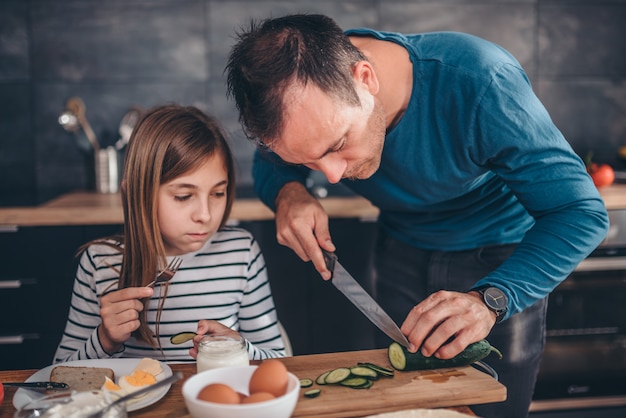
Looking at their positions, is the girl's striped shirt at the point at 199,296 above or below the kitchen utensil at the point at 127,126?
below

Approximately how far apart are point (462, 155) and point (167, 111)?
0.74 meters

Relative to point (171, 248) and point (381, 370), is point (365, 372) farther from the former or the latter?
point (171, 248)

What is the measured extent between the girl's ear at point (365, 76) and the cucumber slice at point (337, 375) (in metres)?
0.51

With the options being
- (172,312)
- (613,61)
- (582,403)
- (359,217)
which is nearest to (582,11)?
(613,61)

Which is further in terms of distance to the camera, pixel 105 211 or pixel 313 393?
pixel 105 211

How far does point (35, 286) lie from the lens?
8.25 feet

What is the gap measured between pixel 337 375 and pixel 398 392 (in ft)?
0.34

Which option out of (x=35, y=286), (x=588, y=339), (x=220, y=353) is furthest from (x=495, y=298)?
(x=35, y=286)

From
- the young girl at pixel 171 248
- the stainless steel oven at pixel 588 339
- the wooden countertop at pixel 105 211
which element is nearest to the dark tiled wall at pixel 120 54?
the wooden countertop at pixel 105 211

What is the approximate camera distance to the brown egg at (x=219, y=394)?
34.4 inches

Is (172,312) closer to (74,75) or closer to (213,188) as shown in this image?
(213,188)

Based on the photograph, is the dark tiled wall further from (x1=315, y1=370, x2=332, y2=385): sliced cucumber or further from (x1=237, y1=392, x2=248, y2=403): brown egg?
(x1=237, y1=392, x2=248, y2=403): brown egg

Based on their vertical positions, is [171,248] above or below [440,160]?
below

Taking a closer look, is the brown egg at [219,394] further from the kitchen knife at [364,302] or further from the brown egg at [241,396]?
the kitchen knife at [364,302]
